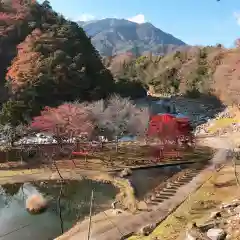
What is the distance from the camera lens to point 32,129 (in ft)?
124

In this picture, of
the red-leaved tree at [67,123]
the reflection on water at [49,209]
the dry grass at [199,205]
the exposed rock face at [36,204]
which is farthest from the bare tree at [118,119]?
the exposed rock face at [36,204]

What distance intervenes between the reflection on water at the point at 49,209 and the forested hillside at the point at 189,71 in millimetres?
31384

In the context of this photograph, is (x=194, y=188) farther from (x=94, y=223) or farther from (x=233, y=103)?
(x=233, y=103)

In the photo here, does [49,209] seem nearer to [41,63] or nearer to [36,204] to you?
[36,204]

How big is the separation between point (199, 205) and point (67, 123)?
16.2 meters

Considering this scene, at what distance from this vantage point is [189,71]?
242 ft

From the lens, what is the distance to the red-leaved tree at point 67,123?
111 feet

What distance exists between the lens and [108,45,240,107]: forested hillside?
60684 mm

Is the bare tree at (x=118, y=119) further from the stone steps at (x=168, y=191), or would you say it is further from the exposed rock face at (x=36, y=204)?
the exposed rock face at (x=36, y=204)

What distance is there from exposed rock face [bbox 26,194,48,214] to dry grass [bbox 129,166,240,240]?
24.1ft

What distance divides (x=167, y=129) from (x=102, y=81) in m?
20.5

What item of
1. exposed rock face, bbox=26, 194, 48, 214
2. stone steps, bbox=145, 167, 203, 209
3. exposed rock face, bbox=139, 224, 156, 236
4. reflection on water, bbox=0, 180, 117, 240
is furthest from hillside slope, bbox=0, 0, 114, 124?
exposed rock face, bbox=139, 224, 156, 236

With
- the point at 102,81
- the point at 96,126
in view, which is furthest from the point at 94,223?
the point at 102,81

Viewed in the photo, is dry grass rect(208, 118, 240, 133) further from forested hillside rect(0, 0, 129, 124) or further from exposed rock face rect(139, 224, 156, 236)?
exposed rock face rect(139, 224, 156, 236)
